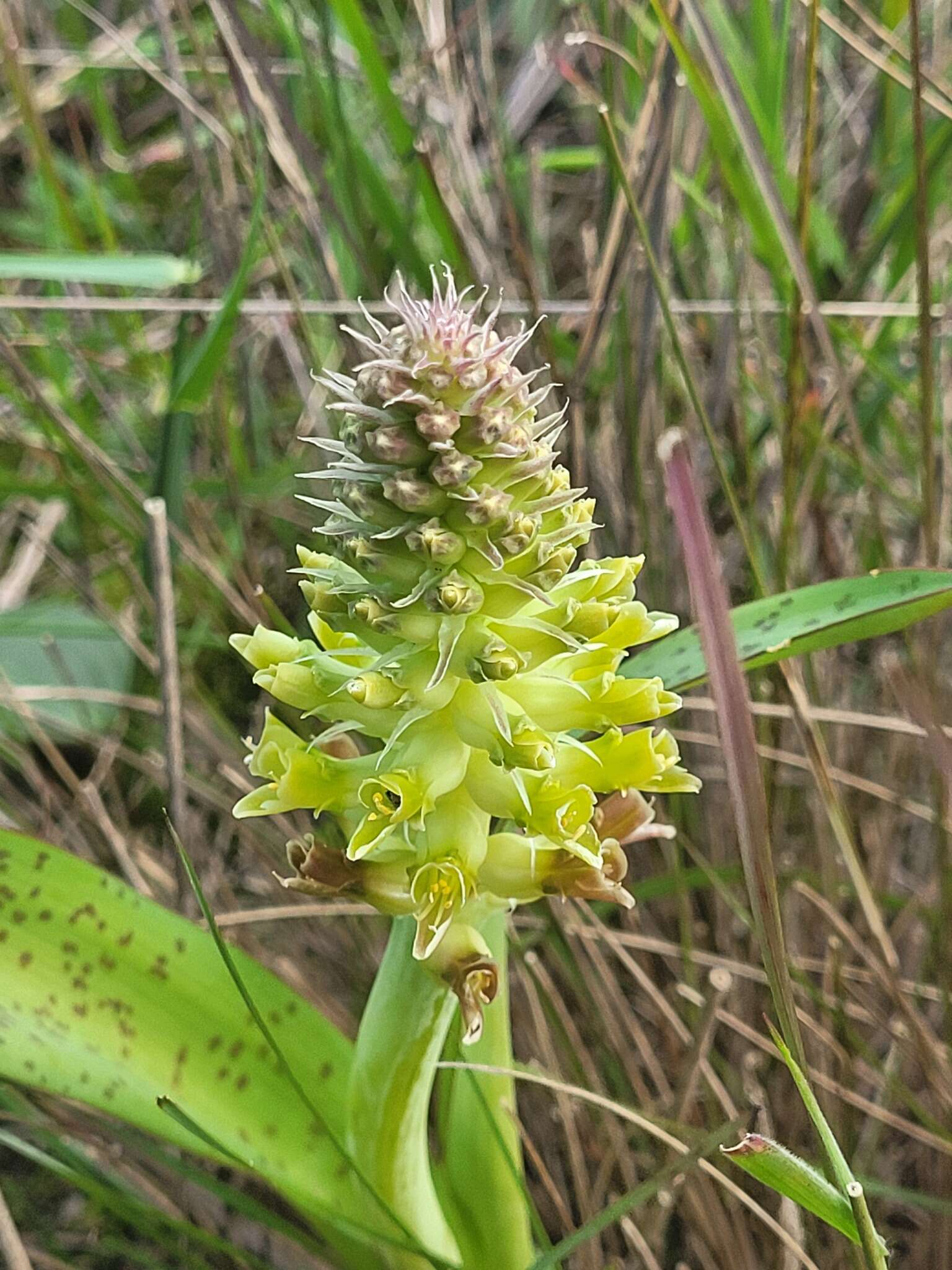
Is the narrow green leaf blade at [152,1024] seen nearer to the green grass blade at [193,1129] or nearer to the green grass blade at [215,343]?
the green grass blade at [193,1129]

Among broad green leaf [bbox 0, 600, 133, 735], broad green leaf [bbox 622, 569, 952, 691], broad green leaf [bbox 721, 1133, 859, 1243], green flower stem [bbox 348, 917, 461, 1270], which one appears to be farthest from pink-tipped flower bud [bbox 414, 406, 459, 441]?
broad green leaf [bbox 0, 600, 133, 735]

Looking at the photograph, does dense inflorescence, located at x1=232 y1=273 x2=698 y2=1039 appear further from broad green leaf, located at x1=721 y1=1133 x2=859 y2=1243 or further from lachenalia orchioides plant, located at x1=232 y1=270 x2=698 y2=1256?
broad green leaf, located at x1=721 y1=1133 x2=859 y2=1243

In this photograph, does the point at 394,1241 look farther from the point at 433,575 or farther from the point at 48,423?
the point at 48,423

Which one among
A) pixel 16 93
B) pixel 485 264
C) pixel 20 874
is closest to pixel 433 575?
pixel 20 874

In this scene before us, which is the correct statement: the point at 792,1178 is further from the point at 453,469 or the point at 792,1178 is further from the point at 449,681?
the point at 453,469

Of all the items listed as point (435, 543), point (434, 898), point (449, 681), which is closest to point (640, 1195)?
point (434, 898)

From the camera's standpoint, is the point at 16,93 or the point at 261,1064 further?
the point at 16,93
